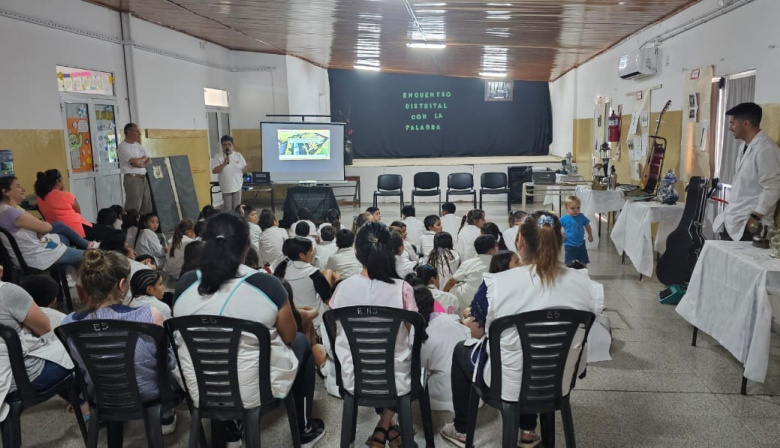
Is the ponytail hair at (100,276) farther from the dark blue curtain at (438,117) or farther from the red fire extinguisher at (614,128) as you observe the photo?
the dark blue curtain at (438,117)

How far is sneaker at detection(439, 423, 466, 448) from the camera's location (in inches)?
109

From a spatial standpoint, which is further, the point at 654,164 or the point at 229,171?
the point at 229,171

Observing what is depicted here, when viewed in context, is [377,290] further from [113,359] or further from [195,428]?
[113,359]

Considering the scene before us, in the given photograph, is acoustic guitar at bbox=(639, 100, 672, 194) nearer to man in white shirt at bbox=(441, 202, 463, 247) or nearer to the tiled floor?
man in white shirt at bbox=(441, 202, 463, 247)

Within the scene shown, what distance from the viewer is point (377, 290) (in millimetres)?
2549

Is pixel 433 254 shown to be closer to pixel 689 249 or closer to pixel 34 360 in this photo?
pixel 689 249

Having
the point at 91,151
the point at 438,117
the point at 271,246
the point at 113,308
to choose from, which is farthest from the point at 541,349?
the point at 438,117

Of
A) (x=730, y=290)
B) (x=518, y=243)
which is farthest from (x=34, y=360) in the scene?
(x=730, y=290)

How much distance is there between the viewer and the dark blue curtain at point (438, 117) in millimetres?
14703

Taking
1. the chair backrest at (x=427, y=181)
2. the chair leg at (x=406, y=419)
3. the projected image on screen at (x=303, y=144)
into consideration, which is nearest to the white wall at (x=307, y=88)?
the projected image on screen at (x=303, y=144)

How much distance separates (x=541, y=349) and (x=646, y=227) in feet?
12.2

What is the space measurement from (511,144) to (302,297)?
1223cm

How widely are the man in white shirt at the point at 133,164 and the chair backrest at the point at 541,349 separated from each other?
601 centimetres

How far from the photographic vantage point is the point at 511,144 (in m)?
15.1
